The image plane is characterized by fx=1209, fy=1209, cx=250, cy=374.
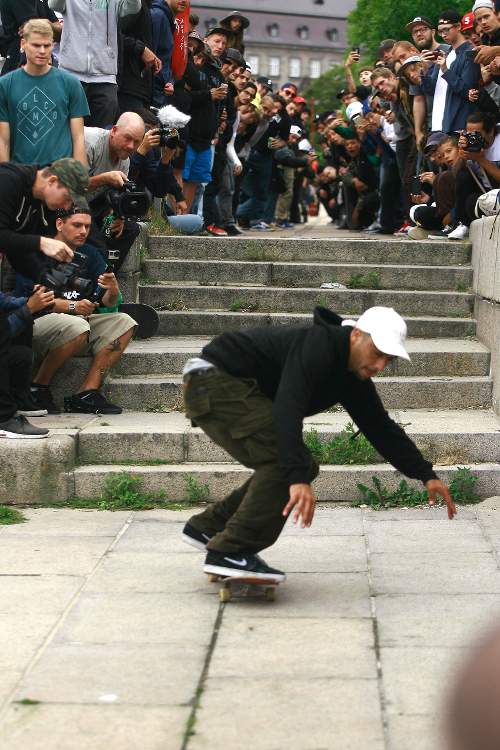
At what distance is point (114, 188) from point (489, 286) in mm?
2776

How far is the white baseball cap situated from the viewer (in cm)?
477

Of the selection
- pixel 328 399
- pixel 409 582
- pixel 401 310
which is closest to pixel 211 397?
pixel 328 399

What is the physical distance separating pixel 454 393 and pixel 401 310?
1.55 m

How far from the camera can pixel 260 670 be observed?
4.22m

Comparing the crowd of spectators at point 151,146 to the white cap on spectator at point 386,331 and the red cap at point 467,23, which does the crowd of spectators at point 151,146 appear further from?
the white cap on spectator at point 386,331

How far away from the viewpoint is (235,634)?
468cm

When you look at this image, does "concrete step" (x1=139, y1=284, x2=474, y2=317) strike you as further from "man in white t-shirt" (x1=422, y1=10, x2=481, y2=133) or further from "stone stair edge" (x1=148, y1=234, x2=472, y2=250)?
"man in white t-shirt" (x1=422, y1=10, x2=481, y2=133)

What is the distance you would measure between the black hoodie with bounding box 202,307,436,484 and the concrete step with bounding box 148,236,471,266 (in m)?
5.24

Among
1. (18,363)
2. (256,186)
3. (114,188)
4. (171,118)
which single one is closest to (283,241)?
(171,118)

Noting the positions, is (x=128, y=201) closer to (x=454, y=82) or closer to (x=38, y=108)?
(x=38, y=108)

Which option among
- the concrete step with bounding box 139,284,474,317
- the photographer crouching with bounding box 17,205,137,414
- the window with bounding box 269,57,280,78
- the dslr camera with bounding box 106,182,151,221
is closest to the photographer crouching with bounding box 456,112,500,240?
the concrete step with bounding box 139,284,474,317

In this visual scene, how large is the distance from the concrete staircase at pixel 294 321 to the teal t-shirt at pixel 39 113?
1.53 meters

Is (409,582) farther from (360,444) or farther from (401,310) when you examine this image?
(401,310)

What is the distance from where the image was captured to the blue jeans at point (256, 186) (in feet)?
48.7
